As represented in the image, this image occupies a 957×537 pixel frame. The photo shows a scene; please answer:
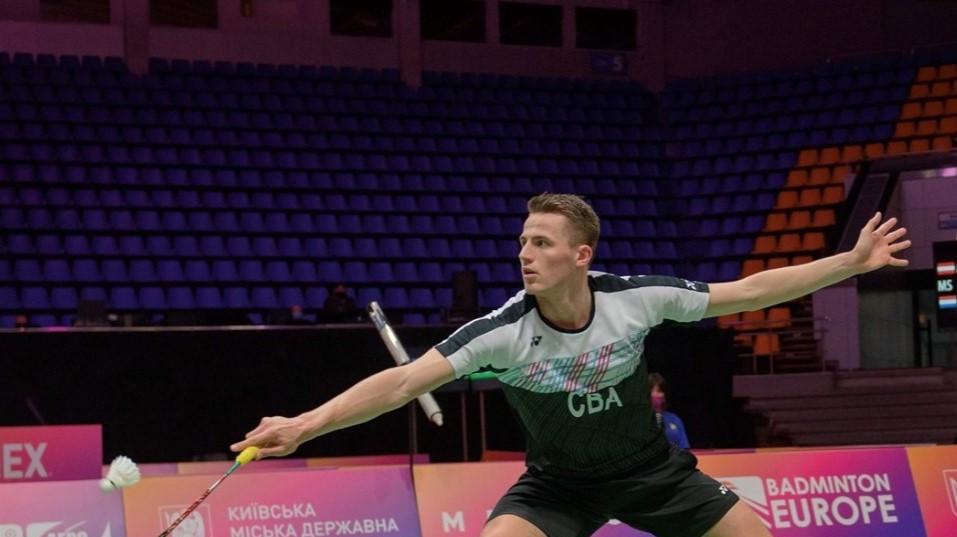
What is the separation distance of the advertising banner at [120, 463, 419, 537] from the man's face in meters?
3.25

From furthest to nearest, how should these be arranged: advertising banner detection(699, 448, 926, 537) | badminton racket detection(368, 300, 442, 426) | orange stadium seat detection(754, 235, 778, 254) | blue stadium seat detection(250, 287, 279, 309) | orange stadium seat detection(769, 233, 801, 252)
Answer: orange stadium seat detection(754, 235, 778, 254) → orange stadium seat detection(769, 233, 801, 252) → blue stadium seat detection(250, 287, 279, 309) → advertising banner detection(699, 448, 926, 537) → badminton racket detection(368, 300, 442, 426)

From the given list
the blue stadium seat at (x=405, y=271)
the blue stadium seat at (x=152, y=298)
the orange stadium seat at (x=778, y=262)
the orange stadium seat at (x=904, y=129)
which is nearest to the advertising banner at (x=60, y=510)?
the blue stadium seat at (x=152, y=298)

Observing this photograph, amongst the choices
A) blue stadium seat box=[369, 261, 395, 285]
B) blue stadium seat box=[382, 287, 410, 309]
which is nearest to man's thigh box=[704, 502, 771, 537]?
blue stadium seat box=[382, 287, 410, 309]

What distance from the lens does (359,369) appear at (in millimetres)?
13234

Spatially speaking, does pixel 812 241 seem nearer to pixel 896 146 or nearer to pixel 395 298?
pixel 896 146

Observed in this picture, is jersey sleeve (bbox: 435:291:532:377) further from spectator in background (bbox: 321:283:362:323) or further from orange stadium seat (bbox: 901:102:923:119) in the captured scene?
orange stadium seat (bbox: 901:102:923:119)

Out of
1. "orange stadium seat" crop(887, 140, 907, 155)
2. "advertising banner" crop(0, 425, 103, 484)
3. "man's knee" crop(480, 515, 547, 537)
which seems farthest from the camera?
"orange stadium seat" crop(887, 140, 907, 155)

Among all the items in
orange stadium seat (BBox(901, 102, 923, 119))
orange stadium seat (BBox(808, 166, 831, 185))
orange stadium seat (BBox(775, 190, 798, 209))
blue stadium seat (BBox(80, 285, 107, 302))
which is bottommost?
blue stadium seat (BBox(80, 285, 107, 302))

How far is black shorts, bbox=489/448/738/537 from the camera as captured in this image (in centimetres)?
480

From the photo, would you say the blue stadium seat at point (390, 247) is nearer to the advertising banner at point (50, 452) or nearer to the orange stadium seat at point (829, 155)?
the orange stadium seat at point (829, 155)

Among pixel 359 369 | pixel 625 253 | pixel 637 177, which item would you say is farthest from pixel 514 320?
pixel 637 177

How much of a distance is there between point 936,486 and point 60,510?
17.0 feet

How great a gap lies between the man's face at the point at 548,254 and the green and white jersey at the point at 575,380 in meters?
0.17

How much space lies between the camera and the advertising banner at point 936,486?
8.36 m
